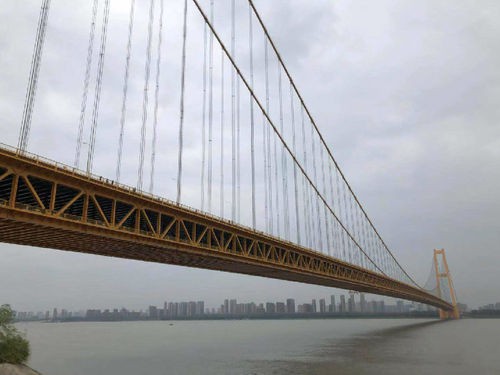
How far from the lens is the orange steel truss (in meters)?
19.2

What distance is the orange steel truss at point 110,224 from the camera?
63.1 feet

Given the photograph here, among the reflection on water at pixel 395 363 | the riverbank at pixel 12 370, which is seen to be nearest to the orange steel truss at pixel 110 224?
the riverbank at pixel 12 370

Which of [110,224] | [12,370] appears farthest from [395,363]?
[12,370]

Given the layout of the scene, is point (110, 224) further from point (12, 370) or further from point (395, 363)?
point (395, 363)

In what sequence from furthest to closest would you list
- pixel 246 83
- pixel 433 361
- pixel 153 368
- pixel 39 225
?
1. pixel 246 83
2. pixel 433 361
3. pixel 153 368
4. pixel 39 225

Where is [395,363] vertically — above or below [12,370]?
below

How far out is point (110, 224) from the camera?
75.3ft

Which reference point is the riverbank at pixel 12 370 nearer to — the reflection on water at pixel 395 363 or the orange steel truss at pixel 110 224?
the orange steel truss at pixel 110 224

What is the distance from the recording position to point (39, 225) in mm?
19438

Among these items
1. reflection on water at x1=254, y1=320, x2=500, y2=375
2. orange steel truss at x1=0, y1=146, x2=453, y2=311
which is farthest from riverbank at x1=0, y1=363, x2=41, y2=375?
reflection on water at x1=254, y1=320, x2=500, y2=375

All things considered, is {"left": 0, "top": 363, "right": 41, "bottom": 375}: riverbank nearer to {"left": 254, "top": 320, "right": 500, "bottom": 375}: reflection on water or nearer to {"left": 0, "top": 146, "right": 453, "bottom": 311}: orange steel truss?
{"left": 0, "top": 146, "right": 453, "bottom": 311}: orange steel truss

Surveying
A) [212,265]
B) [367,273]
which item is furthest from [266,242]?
[367,273]

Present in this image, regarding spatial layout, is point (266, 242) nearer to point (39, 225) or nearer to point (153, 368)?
point (153, 368)

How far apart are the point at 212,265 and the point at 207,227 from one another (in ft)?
23.4
